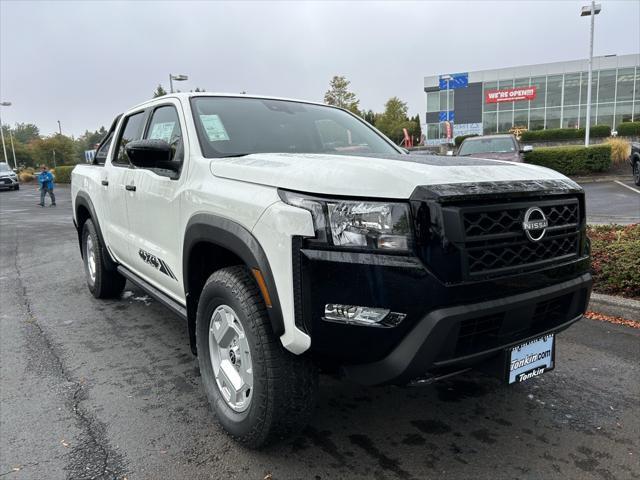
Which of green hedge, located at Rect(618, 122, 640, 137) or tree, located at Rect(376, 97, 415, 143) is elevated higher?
tree, located at Rect(376, 97, 415, 143)

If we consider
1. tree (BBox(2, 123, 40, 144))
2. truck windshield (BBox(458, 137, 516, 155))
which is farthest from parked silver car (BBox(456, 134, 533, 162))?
tree (BBox(2, 123, 40, 144))

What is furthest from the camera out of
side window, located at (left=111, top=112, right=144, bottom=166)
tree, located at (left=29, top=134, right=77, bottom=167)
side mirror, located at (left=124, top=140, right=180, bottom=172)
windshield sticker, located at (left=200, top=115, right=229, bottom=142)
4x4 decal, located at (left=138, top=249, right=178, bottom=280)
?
tree, located at (left=29, top=134, right=77, bottom=167)

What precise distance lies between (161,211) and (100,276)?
2.32 meters

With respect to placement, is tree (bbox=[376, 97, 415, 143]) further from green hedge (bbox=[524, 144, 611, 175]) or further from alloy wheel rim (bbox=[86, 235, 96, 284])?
alloy wheel rim (bbox=[86, 235, 96, 284])

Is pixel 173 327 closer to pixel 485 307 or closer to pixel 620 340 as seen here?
pixel 485 307

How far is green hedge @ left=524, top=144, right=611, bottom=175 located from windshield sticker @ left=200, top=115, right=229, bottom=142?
Result: 16577mm

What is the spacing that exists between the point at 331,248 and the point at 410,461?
1231mm

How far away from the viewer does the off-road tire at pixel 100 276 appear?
5.02 m

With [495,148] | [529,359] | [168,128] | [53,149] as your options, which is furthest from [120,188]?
[53,149]

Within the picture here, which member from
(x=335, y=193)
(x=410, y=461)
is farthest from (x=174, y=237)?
Answer: (x=410, y=461)

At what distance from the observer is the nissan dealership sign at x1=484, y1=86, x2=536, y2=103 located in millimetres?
44375

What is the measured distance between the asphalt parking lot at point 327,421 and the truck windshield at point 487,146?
9.25m

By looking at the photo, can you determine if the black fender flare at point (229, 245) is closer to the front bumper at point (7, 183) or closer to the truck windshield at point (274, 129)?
the truck windshield at point (274, 129)

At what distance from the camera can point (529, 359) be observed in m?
2.44
